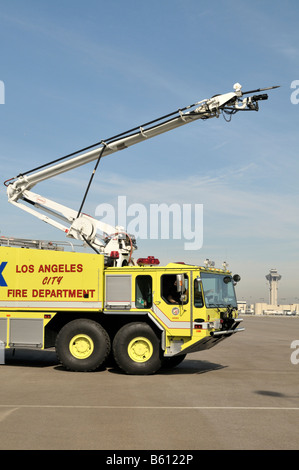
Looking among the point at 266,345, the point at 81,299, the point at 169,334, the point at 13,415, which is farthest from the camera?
the point at 266,345

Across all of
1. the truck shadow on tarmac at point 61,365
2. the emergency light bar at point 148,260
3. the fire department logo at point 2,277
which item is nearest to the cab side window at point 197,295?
the emergency light bar at point 148,260

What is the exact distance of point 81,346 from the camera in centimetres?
1315

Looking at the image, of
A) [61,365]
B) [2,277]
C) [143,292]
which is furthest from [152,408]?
[2,277]

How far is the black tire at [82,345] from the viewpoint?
12898 mm

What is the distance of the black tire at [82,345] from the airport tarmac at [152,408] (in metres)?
0.34

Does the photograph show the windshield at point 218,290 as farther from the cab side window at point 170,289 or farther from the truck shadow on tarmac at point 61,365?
the truck shadow on tarmac at point 61,365

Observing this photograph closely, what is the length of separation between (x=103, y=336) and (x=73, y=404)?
13.8ft

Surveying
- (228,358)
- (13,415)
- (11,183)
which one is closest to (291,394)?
(13,415)

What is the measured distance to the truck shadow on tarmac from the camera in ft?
44.0

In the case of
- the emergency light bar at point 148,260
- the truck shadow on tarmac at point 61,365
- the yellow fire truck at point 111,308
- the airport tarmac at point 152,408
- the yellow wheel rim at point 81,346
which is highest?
the emergency light bar at point 148,260

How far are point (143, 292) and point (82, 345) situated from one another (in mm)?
2091

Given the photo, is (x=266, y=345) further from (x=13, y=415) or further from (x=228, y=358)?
(x=13, y=415)

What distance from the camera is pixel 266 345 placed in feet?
69.9

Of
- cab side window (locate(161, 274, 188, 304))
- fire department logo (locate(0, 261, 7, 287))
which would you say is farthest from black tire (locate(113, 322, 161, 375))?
fire department logo (locate(0, 261, 7, 287))
